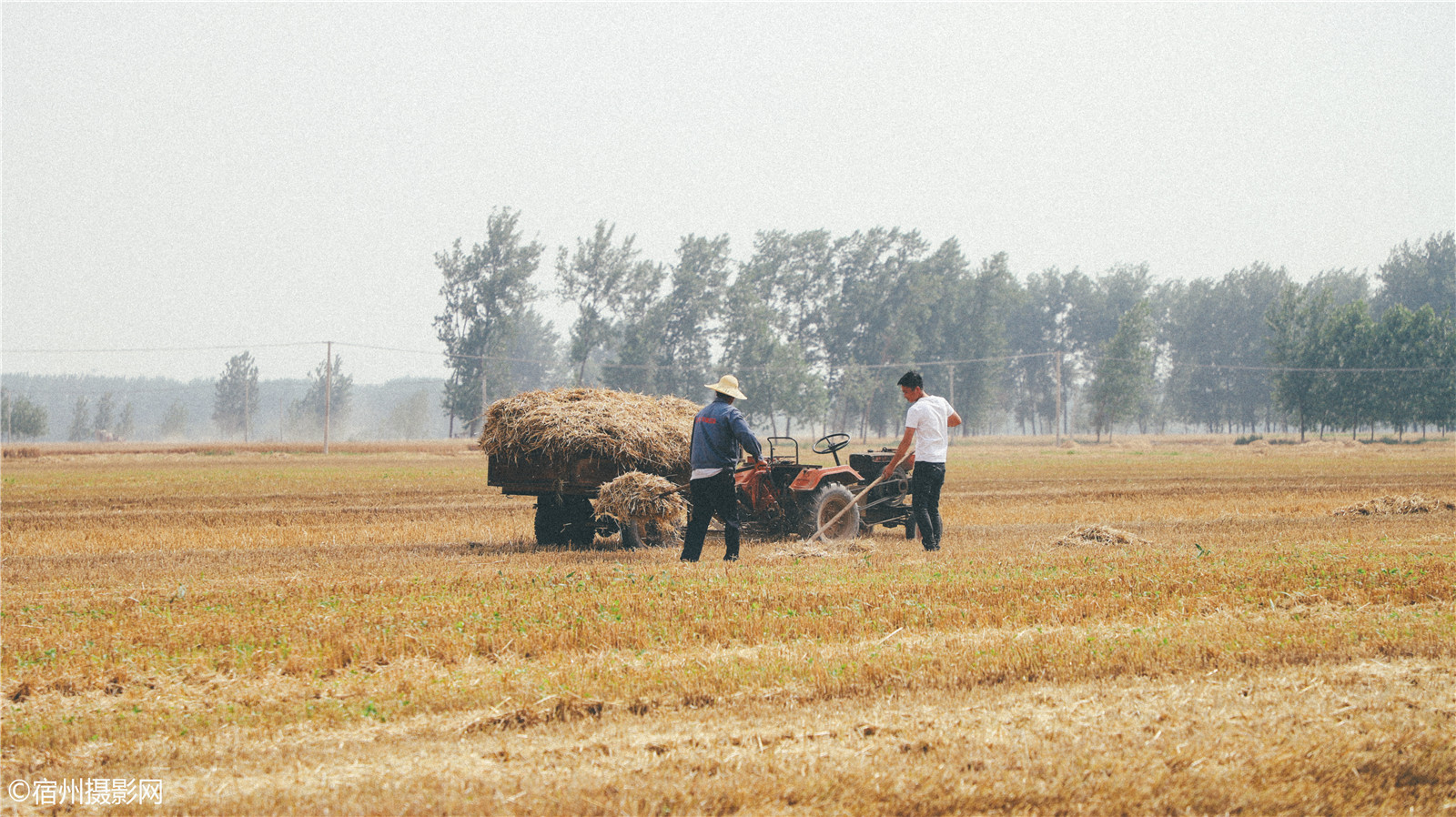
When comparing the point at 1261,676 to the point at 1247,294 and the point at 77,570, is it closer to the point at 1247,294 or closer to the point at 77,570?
the point at 77,570

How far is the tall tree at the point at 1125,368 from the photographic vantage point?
83.9 m

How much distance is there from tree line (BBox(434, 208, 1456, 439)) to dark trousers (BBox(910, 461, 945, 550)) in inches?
2445

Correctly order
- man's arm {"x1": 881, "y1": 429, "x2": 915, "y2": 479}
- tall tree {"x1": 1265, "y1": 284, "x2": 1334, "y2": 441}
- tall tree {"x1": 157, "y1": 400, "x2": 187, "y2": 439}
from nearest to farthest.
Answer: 1. man's arm {"x1": 881, "y1": 429, "x2": 915, "y2": 479}
2. tall tree {"x1": 1265, "y1": 284, "x2": 1334, "y2": 441}
3. tall tree {"x1": 157, "y1": 400, "x2": 187, "y2": 439}

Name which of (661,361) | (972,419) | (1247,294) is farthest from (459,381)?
(1247,294)

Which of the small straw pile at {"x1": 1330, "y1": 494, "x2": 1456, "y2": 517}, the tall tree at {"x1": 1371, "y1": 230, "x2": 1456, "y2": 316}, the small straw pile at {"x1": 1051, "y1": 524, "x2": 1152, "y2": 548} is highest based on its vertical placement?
the tall tree at {"x1": 1371, "y1": 230, "x2": 1456, "y2": 316}

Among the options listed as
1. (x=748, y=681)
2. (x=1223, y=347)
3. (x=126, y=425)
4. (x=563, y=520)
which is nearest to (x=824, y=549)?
(x=563, y=520)

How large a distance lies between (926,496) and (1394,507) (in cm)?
991

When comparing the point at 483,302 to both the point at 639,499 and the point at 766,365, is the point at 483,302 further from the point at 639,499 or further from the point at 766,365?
the point at 639,499

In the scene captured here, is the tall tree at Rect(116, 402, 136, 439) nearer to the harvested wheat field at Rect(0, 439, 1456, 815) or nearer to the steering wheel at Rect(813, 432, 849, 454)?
the harvested wheat field at Rect(0, 439, 1456, 815)

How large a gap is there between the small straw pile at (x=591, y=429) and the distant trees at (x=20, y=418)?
104 m

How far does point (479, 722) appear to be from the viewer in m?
4.68

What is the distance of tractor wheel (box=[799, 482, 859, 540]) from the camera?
1185cm

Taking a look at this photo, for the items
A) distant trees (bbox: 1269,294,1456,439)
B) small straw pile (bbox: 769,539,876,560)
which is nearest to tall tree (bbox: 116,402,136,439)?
distant trees (bbox: 1269,294,1456,439)

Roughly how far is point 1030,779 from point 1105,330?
11922 cm
